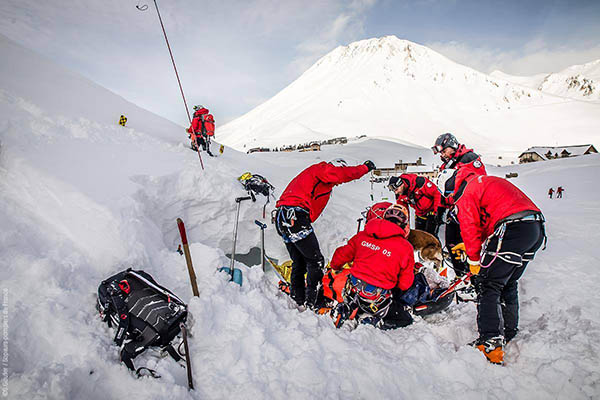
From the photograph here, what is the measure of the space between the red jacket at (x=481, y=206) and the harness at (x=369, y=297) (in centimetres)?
107

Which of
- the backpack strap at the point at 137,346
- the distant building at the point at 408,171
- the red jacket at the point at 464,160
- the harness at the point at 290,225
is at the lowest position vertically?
the backpack strap at the point at 137,346

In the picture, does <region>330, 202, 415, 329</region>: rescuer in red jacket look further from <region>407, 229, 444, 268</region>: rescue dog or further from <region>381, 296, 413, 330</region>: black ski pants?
<region>407, 229, 444, 268</region>: rescue dog

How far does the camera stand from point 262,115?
309 feet

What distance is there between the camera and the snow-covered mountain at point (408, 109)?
2717 inches

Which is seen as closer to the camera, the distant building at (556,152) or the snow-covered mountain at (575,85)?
the distant building at (556,152)

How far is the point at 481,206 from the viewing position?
300 cm

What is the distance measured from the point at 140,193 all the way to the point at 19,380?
Result: 3.13m

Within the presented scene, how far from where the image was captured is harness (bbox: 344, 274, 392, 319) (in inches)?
124

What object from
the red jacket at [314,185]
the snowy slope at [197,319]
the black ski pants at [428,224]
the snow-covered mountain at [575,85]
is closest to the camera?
the snowy slope at [197,319]

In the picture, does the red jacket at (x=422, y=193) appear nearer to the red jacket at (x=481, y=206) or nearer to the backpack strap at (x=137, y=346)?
the red jacket at (x=481, y=206)

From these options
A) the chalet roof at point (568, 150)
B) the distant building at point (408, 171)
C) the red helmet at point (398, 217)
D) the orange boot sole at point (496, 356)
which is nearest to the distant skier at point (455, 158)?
the red helmet at point (398, 217)

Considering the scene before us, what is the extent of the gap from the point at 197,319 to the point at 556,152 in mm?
67153

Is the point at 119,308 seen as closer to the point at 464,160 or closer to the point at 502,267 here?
the point at 502,267

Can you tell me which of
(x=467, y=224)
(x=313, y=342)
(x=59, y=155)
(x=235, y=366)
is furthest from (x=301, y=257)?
(x=59, y=155)
